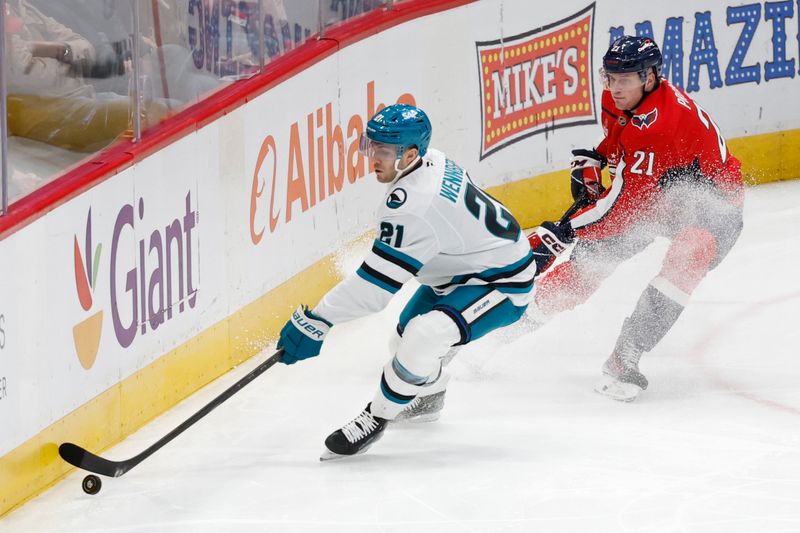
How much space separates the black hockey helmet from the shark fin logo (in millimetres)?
1791

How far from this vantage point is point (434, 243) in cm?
A: 410

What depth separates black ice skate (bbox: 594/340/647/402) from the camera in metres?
4.89

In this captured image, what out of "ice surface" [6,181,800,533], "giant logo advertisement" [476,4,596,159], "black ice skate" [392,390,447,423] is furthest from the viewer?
"giant logo advertisement" [476,4,596,159]

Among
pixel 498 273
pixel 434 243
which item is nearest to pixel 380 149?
pixel 434 243

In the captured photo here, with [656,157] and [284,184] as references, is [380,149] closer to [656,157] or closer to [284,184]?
[656,157]

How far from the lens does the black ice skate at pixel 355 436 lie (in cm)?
426

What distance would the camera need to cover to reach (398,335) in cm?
459

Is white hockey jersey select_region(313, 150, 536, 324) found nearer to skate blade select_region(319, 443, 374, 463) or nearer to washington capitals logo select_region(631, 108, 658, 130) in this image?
skate blade select_region(319, 443, 374, 463)

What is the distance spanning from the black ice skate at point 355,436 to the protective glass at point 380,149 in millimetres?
738

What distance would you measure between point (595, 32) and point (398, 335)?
9.87 feet

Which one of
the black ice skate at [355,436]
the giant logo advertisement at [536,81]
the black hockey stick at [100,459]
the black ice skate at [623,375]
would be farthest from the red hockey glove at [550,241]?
the giant logo advertisement at [536,81]

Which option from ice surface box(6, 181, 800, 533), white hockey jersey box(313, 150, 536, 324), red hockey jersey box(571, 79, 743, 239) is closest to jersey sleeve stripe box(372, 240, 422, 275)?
white hockey jersey box(313, 150, 536, 324)

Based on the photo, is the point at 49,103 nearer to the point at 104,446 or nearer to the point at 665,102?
the point at 104,446

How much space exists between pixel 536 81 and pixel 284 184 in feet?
6.30
